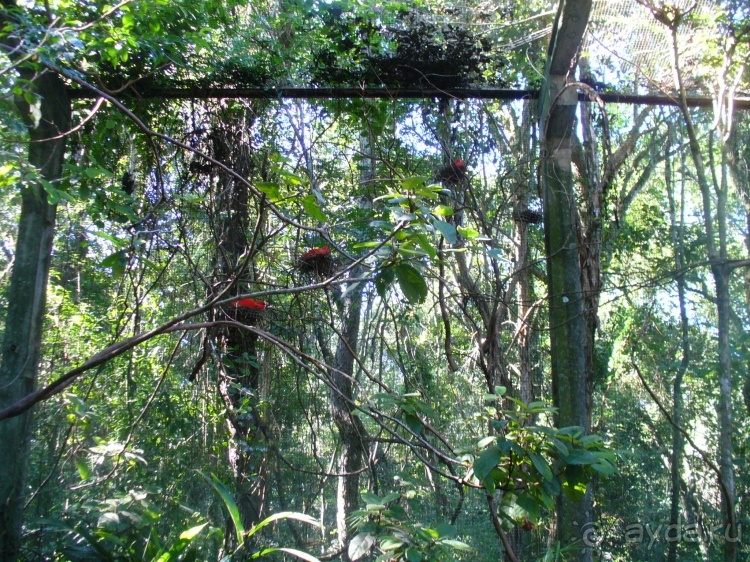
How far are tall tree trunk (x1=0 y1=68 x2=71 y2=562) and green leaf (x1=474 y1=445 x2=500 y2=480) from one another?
7.65ft

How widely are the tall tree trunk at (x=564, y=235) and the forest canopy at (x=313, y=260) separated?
1 cm

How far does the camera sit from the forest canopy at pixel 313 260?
1880mm

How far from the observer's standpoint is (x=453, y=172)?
3068 mm

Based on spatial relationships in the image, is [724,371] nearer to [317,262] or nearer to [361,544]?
[317,262]

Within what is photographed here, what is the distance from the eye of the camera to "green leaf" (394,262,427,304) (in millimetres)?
1488

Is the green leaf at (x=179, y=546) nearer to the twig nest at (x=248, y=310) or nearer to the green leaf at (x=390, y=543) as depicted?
the green leaf at (x=390, y=543)

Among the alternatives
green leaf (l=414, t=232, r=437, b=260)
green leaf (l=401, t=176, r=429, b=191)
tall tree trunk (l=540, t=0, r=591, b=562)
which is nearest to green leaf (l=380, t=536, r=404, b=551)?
green leaf (l=414, t=232, r=437, b=260)

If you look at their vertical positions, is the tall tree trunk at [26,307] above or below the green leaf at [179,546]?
above

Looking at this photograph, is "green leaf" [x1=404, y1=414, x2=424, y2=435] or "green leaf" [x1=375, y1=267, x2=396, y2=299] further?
"green leaf" [x1=404, y1=414, x2=424, y2=435]

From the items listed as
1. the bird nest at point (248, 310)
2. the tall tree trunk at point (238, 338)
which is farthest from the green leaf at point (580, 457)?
the tall tree trunk at point (238, 338)

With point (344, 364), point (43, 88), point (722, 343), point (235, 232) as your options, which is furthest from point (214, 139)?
point (722, 343)

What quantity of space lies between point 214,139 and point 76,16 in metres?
1.02

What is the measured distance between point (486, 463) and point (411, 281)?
523 millimetres

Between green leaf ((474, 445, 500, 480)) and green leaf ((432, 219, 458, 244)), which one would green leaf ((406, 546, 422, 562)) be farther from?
green leaf ((432, 219, 458, 244))
